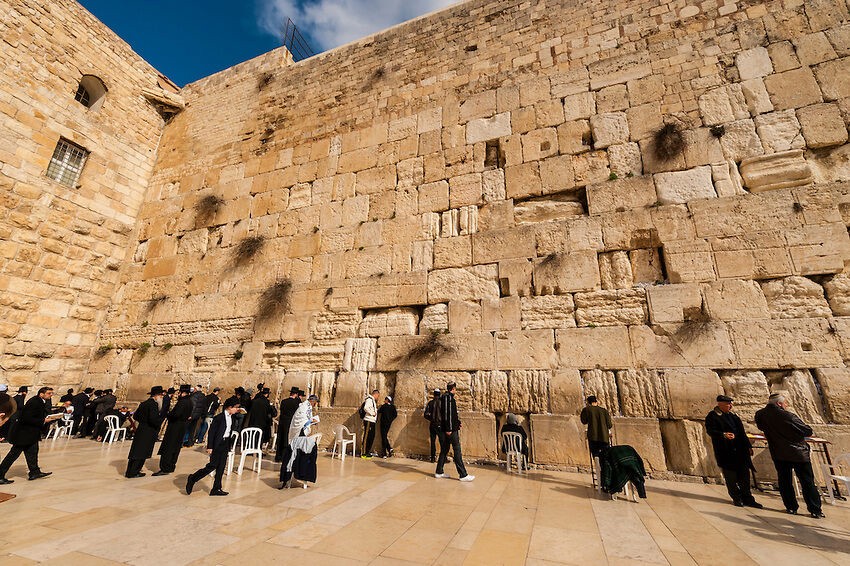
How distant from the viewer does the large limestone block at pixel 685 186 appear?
19.0 feet

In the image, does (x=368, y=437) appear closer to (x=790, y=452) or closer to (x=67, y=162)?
(x=790, y=452)

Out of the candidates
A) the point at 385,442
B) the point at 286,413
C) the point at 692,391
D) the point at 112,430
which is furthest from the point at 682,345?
the point at 112,430

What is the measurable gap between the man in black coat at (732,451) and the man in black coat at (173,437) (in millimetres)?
6346

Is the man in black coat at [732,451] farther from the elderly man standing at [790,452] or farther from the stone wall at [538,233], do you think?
the stone wall at [538,233]

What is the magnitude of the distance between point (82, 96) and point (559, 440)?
13.3 meters

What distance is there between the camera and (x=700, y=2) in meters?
6.80

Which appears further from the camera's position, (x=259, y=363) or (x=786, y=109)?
(x=259, y=363)

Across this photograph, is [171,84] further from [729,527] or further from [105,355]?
[729,527]

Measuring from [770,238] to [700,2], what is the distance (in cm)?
462

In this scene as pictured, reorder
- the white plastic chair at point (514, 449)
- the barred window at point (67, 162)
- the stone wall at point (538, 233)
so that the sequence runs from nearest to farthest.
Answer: the white plastic chair at point (514, 449) → the stone wall at point (538, 233) → the barred window at point (67, 162)

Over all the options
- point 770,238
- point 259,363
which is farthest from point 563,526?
point 259,363

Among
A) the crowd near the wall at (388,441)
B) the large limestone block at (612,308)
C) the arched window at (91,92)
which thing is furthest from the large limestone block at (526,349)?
the arched window at (91,92)

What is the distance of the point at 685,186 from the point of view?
5875 mm

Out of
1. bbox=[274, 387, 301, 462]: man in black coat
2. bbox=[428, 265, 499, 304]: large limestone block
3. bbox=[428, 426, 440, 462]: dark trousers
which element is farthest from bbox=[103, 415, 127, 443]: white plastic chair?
bbox=[428, 265, 499, 304]: large limestone block
